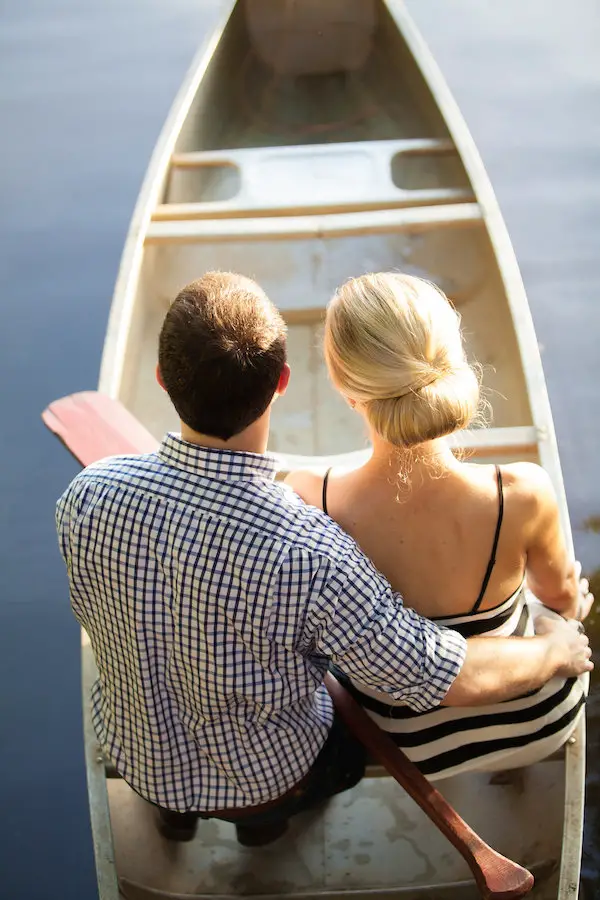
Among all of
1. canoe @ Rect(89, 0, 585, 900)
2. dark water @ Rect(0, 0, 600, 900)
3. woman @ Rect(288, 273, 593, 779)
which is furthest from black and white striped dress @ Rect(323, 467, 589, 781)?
dark water @ Rect(0, 0, 600, 900)

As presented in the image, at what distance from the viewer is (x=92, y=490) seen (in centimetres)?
109

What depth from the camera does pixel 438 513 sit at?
1.23 meters

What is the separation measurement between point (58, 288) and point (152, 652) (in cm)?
298

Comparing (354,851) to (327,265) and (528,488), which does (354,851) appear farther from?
(327,265)

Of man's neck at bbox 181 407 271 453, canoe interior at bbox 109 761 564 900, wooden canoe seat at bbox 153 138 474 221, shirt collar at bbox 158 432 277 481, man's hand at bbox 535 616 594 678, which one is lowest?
canoe interior at bbox 109 761 564 900

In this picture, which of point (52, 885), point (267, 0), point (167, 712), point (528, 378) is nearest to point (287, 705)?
point (167, 712)

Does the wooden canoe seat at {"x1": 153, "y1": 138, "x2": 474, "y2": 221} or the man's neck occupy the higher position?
the wooden canoe seat at {"x1": 153, "y1": 138, "x2": 474, "y2": 221}

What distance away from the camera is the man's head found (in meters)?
1.01

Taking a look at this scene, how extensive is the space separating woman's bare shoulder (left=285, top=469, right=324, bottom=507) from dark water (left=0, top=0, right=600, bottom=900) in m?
1.38

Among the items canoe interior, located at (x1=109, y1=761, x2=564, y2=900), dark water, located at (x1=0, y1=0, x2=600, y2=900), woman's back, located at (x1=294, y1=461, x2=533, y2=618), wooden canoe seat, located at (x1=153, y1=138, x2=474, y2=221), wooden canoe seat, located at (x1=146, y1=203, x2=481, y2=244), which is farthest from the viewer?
wooden canoe seat, located at (x1=153, y1=138, x2=474, y2=221)

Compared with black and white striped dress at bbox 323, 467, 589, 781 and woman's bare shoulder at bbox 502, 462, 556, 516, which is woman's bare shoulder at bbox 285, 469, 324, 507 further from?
woman's bare shoulder at bbox 502, 462, 556, 516

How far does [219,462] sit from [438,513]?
36 centimetres

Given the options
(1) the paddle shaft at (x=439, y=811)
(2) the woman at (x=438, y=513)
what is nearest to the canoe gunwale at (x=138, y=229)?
(2) the woman at (x=438, y=513)

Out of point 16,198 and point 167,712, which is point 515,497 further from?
point 16,198
